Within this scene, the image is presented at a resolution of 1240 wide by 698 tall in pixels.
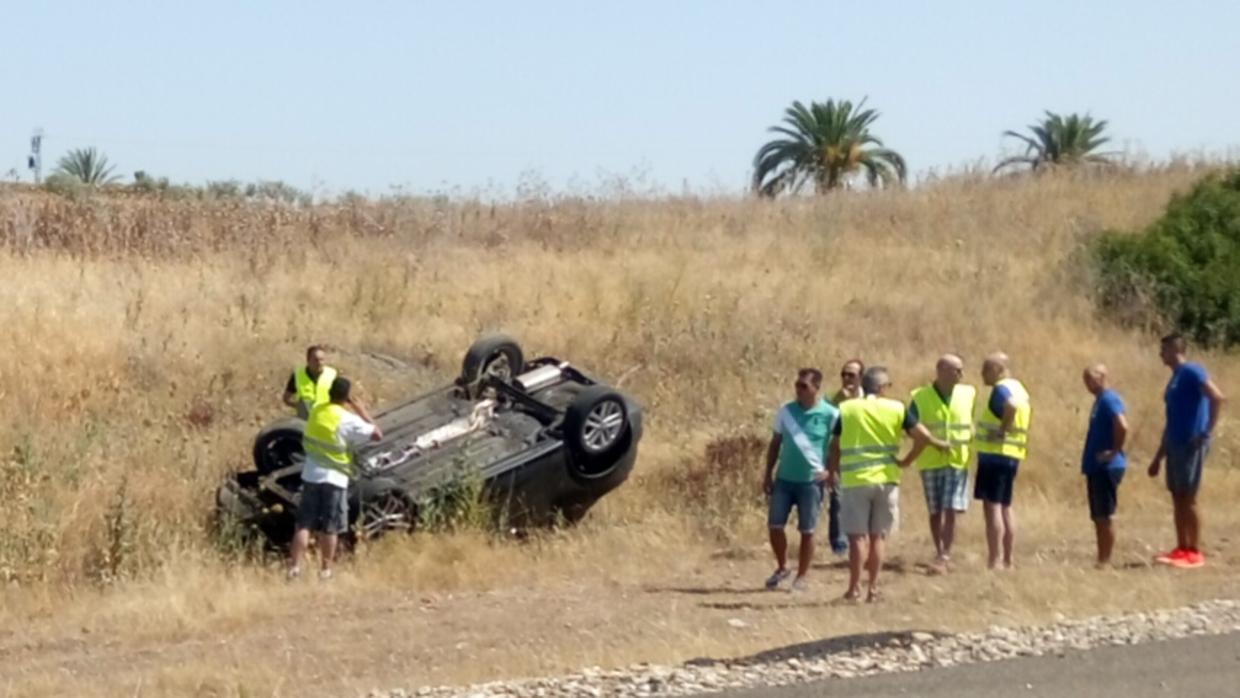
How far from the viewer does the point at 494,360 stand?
16.2m

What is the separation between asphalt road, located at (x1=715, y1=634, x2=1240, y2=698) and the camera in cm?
767

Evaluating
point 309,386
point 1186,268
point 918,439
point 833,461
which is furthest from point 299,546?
point 1186,268

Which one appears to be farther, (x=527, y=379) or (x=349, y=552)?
(x=527, y=379)

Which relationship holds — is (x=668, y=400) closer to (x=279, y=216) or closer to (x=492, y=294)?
(x=492, y=294)

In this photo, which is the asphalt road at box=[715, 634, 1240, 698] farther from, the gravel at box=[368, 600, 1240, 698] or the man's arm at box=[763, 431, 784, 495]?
the man's arm at box=[763, 431, 784, 495]

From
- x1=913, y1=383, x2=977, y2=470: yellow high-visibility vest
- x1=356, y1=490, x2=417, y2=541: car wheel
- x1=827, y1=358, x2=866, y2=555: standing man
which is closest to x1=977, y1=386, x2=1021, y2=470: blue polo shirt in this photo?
x1=913, y1=383, x2=977, y2=470: yellow high-visibility vest

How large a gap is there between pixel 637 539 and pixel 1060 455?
5.41 m

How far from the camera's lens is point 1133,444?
19375 millimetres

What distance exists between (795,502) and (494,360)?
4.31 metres

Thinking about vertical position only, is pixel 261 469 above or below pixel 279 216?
below

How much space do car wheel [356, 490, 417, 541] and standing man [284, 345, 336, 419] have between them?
1546 mm

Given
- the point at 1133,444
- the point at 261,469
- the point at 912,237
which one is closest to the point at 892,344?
the point at 1133,444

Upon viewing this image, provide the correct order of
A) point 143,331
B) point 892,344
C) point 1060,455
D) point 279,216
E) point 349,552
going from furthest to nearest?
point 279,216, point 892,344, point 143,331, point 1060,455, point 349,552

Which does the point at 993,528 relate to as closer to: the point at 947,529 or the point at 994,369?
the point at 947,529
